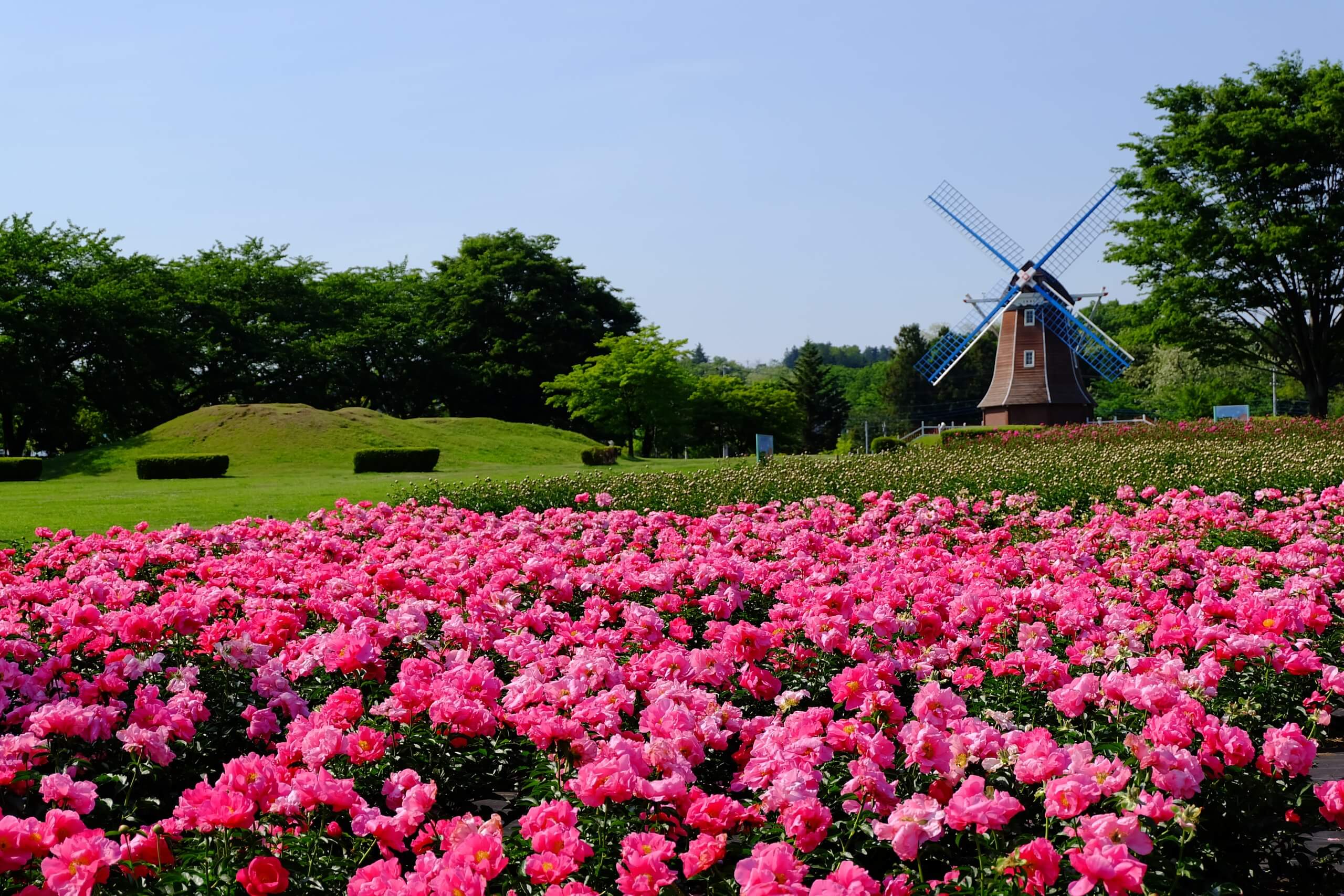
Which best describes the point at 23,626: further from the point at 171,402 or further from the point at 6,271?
the point at 171,402

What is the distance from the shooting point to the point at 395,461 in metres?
26.8

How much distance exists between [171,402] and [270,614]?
4238 cm

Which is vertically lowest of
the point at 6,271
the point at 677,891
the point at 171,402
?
the point at 677,891

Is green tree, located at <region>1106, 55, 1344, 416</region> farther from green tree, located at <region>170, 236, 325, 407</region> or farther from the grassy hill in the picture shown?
green tree, located at <region>170, 236, 325, 407</region>

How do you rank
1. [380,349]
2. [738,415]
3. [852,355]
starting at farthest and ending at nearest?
[852,355], [738,415], [380,349]

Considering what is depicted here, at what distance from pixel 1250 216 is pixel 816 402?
39819 millimetres

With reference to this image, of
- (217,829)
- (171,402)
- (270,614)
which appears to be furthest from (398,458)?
(217,829)

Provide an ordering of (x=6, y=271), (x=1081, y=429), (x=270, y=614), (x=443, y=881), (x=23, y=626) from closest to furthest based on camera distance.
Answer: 1. (x=443, y=881)
2. (x=270, y=614)
3. (x=23, y=626)
4. (x=1081, y=429)
5. (x=6, y=271)

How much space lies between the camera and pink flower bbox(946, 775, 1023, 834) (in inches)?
91.4

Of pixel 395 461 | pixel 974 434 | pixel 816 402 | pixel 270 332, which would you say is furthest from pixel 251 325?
pixel 816 402

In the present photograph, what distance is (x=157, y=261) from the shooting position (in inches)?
1743

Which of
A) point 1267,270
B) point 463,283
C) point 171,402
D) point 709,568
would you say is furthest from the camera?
point 463,283

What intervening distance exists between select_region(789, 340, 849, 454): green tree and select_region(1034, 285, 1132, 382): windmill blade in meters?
27.1

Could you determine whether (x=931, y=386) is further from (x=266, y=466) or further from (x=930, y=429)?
(x=266, y=466)
